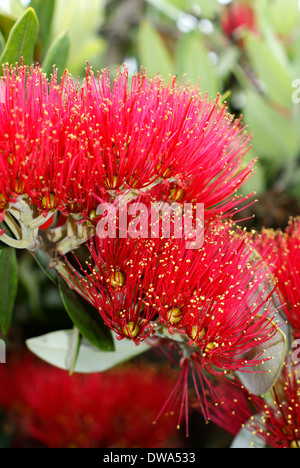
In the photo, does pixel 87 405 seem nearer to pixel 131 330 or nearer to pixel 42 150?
pixel 131 330

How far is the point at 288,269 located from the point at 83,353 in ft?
0.91

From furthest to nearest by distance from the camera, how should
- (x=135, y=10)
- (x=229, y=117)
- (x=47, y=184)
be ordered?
(x=135, y=10), (x=229, y=117), (x=47, y=184)

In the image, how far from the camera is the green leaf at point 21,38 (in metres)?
0.61

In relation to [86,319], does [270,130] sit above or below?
above

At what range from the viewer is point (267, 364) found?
1.80ft

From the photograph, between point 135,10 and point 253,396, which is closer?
point 253,396

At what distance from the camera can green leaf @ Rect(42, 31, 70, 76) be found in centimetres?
66

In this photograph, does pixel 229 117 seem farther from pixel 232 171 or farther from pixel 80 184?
pixel 80 184

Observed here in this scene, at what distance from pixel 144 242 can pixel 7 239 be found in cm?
14

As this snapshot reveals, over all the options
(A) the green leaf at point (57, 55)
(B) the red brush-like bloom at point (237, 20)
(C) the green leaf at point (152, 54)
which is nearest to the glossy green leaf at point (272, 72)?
(C) the green leaf at point (152, 54)

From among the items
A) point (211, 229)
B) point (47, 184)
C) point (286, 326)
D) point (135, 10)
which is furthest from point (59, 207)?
point (135, 10)

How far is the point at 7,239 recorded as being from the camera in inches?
21.1
